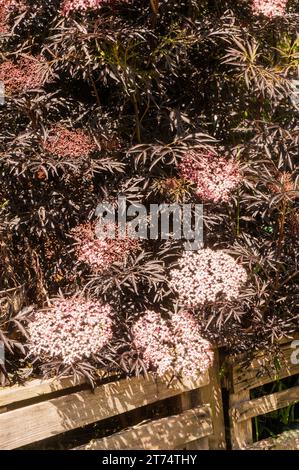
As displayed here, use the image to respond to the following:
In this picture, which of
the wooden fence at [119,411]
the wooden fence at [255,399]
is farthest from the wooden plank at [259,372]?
the wooden fence at [119,411]

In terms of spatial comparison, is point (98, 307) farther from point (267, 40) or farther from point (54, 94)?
point (267, 40)

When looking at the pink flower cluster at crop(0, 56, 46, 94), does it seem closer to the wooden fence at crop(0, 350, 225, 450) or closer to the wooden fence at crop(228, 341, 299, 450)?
the wooden fence at crop(0, 350, 225, 450)

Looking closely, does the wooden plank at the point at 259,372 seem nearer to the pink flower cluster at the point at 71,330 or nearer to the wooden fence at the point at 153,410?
the wooden fence at the point at 153,410

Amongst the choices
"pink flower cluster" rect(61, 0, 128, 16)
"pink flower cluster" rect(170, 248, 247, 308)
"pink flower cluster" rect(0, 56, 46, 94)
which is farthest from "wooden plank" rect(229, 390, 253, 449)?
"pink flower cluster" rect(61, 0, 128, 16)

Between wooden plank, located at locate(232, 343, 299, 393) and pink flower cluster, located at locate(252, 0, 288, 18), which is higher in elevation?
pink flower cluster, located at locate(252, 0, 288, 18)

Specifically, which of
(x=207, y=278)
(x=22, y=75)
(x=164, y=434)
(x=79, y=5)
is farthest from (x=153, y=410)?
(x=79, y=5)
